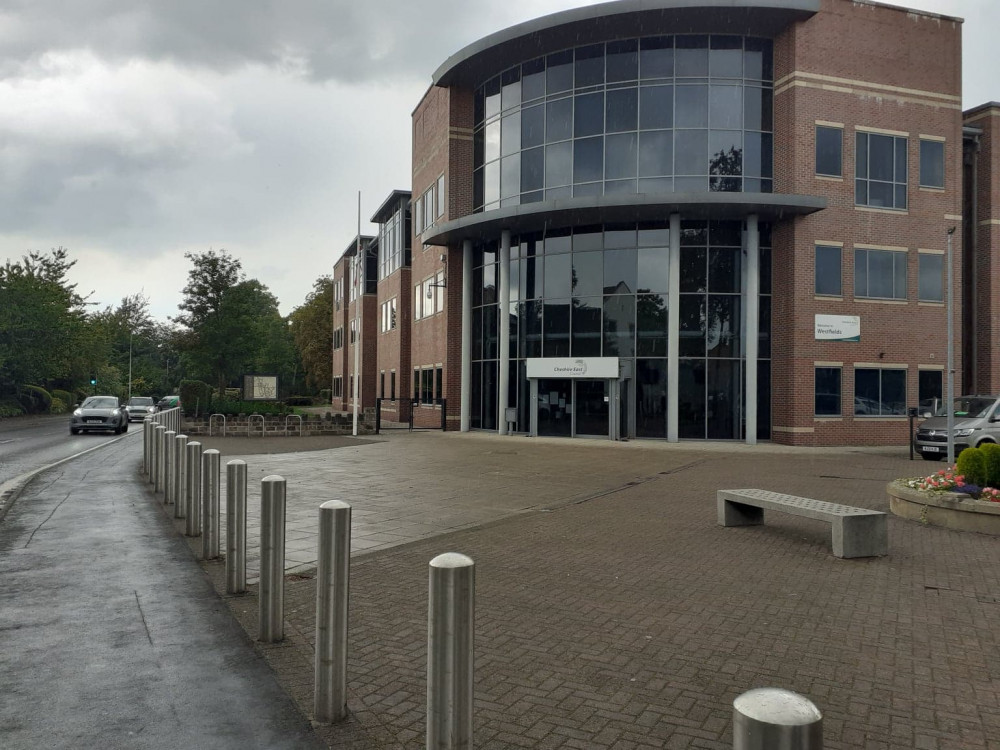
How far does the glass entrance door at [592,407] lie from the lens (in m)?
27.8

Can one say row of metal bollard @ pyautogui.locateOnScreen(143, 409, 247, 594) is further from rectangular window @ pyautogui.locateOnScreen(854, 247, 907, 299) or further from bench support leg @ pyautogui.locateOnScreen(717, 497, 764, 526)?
rectangular window @ pyautogui.locateOnScreen(854, 247, 907, 299)

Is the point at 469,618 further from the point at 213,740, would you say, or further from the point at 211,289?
the point at 211,289

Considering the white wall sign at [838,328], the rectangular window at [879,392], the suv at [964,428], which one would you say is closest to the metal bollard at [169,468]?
the suv at [964,428]

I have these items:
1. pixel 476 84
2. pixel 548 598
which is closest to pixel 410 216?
pixel 476 84

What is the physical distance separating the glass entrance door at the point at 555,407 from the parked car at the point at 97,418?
16.7 m

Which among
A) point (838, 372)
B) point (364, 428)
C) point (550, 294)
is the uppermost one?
point (550, 294)

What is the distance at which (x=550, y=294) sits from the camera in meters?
29.1

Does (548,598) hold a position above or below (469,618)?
below

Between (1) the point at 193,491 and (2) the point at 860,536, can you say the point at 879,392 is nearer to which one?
(2) the point at 860,536

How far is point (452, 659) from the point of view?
290 centimetres

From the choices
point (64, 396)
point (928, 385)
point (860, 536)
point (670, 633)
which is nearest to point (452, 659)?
point (670, 633)

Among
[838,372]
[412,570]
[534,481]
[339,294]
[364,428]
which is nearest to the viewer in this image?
[412,570]

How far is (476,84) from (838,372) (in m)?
18.7

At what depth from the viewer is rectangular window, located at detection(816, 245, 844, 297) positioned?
86.8 feet
